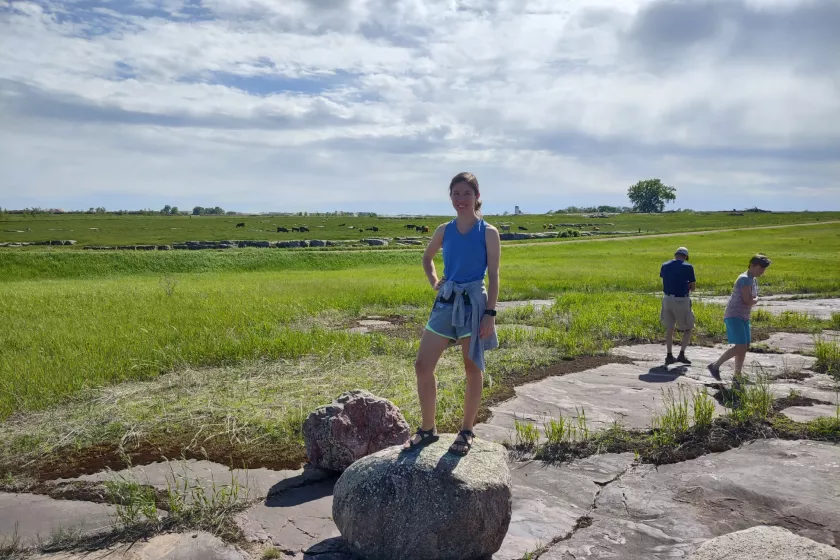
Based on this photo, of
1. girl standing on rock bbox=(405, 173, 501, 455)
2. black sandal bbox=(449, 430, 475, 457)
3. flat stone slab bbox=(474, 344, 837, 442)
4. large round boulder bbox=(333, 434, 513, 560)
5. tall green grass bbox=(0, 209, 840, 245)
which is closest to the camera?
large round boulder bbox=(333, 434, 513, 560)

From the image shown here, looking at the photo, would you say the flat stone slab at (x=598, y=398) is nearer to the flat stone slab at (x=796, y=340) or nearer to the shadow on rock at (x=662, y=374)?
the shadow on rock at (x=662, y=374)

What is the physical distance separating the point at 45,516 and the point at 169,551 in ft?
4.07

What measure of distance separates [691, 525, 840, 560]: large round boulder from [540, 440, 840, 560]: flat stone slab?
1.27ft

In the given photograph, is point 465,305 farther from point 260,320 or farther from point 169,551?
point 260,320

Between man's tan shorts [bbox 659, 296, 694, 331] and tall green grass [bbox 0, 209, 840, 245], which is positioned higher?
tall green grass [bbox 0, 209, 840, 245]

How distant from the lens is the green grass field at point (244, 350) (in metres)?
6.38

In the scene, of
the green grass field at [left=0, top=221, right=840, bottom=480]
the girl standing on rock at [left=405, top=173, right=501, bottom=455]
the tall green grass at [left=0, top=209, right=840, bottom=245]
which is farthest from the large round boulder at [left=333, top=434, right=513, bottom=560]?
the tall green grass at [left=0, top=209, right=840, bottom=245]

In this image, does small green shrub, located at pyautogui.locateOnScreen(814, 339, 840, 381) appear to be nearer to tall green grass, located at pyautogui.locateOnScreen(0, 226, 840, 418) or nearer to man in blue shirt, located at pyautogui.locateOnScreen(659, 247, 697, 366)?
man in blue shirt, located at pyautogui.locateOnScreen(659, 247, 697, 366)

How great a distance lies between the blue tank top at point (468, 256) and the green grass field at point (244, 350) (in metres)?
2.37

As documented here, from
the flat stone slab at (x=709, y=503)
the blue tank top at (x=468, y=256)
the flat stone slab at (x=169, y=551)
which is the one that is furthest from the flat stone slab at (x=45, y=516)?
the flat stone slab at (x=709, y=503)

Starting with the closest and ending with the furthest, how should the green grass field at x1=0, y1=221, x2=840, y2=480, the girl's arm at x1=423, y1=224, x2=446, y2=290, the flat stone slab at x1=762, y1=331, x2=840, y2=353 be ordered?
the girl's arm at x1=423, y1=224, x2=446, y2=290
the green grass field at x1=0, y1=221, x2=840, y2=480
the flat stone slab at x1=762, y1=331, x2=840, y2=353

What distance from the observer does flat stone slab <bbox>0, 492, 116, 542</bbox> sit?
423 centimetres

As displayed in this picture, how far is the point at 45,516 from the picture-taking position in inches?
176

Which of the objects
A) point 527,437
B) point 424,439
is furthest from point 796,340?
point 424,439
